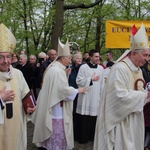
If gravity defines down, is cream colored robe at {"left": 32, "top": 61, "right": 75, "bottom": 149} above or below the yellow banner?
below

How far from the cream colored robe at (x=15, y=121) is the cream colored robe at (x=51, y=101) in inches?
38.2

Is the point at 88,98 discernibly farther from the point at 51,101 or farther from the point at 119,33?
the point at 119,33

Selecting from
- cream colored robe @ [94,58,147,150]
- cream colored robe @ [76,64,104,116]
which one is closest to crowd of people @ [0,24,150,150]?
cream colored robe @ [94,58,147,150]

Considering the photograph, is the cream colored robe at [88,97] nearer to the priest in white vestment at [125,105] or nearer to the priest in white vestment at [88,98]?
the priest in white vestment at [88,98]

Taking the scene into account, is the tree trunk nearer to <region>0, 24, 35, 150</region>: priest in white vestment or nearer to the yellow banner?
the yellow banner

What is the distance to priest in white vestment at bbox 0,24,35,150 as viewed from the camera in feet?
12.7

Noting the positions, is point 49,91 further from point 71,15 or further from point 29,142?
point 71,15

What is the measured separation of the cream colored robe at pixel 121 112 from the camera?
12.2 feet

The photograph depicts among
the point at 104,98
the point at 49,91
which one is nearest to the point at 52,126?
the point at 49,91

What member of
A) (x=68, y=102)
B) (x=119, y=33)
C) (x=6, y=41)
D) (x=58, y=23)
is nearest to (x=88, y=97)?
(x=68, y=102)

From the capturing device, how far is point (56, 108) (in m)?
5.28

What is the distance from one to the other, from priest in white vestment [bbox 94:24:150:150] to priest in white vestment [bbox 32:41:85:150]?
1358mm

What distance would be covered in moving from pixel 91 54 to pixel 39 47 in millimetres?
16685

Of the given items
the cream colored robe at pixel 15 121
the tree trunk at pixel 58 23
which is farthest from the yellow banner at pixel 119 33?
the cream colored robe at pixel 15 121
